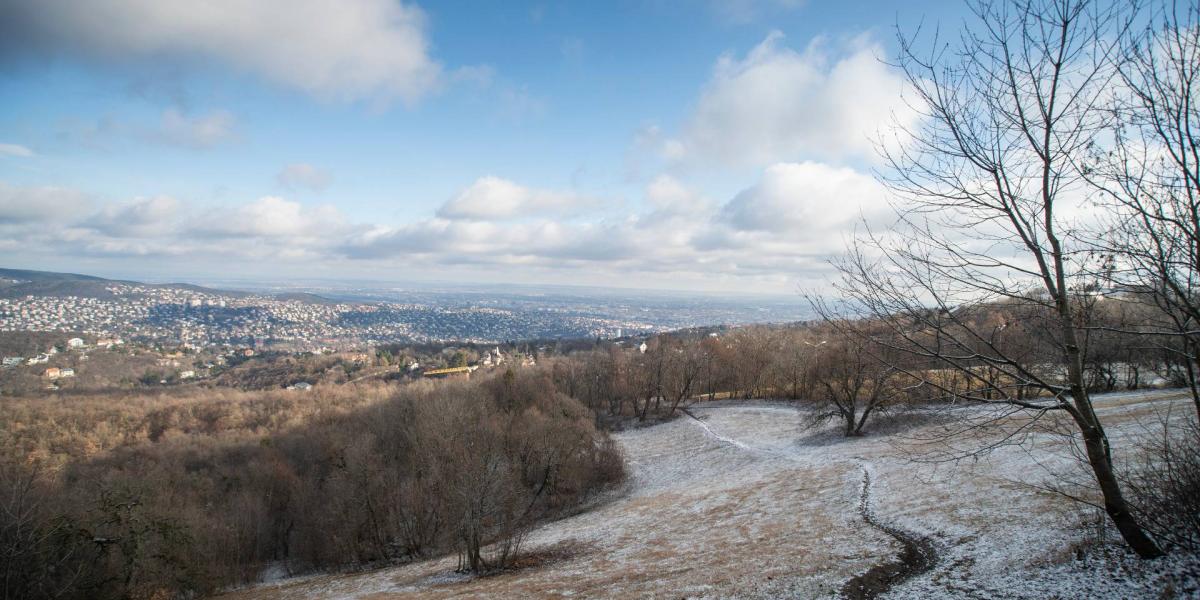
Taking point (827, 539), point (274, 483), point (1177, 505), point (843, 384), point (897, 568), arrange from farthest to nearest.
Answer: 1. point (274, 483)
2. point (843, 384)
3. point (827, 539)
4. point (897, 568)
5. point (1177, 505)

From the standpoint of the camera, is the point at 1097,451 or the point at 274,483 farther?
the point at 274,483

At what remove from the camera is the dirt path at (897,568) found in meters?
9.36

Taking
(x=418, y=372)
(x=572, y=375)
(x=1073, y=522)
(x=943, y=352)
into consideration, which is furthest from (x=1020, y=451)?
(x=418, y=372)

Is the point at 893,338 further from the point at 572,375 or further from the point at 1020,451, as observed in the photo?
the point at 572,375

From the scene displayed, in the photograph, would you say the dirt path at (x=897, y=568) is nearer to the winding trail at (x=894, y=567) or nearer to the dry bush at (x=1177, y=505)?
the winding trail at (x=894, y=567)

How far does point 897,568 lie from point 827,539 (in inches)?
123

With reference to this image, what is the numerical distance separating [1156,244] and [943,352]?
2474 mm

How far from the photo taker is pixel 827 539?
523 inches

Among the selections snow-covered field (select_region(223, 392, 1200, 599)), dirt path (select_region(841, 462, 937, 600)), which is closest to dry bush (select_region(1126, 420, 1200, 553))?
snow-covered field (select_region(223, 392, 1200, 599))

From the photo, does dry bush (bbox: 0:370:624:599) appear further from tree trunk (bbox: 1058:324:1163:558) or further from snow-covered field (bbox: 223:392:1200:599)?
tree trunk (bbox: 1058:324:1163:558)

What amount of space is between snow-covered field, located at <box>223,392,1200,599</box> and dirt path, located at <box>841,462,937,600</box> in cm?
18

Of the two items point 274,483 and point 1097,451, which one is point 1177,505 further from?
point 274,483

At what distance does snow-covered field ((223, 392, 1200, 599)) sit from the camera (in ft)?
28.1

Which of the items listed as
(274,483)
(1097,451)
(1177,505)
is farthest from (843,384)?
(274,483)
